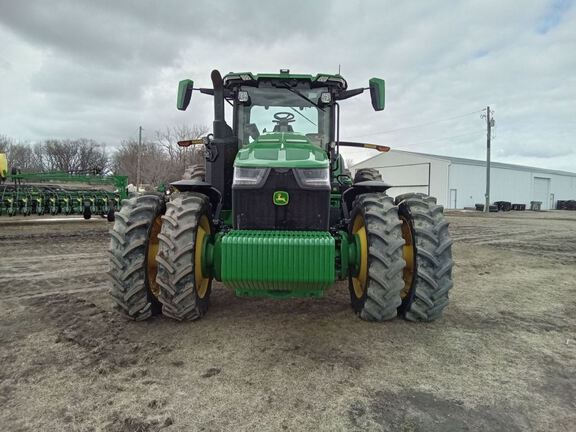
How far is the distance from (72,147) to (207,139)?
79.7 m

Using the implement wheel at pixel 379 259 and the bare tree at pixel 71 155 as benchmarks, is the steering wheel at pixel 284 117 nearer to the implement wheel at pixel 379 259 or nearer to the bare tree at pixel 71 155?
the implement wheel at pixel 379 259

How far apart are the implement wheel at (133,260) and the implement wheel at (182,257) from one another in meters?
0.23

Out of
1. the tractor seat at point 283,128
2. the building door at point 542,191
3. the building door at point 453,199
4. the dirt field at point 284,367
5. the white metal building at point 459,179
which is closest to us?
the dirt field at point 284,367

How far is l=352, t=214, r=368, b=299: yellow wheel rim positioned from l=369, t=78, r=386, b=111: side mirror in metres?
1.73

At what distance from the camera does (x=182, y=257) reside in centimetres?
368

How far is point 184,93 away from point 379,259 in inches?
123

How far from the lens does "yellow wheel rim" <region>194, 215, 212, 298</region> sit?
3.89m

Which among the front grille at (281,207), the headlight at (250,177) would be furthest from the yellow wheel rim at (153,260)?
the headlight at (250,177)

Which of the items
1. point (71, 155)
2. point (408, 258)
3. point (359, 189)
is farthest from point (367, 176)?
point (71, 155)

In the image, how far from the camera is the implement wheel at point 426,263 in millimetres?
3867

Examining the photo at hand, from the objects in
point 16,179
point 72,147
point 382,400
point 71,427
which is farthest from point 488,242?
point 72,147

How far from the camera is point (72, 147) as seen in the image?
74125 mm

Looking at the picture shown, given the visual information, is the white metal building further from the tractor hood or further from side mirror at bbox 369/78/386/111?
the tractor hood

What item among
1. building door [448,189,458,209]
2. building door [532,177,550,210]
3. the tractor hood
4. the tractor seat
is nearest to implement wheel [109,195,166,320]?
the tractor hood
